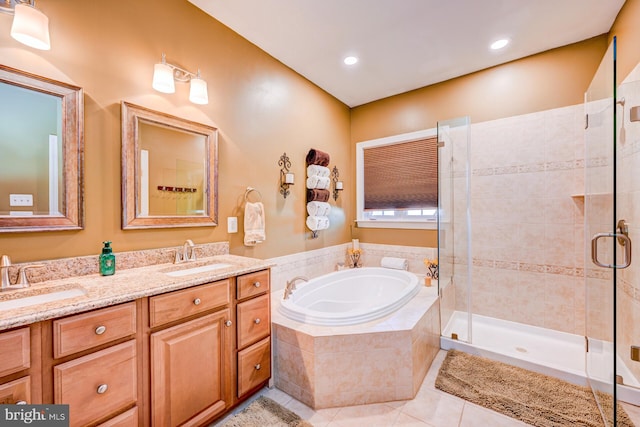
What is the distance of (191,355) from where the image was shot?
1.36 metres

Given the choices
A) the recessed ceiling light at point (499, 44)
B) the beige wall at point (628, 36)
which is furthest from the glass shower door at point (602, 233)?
the recessed ceiling light at point (499, 44)

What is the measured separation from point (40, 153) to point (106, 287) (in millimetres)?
735

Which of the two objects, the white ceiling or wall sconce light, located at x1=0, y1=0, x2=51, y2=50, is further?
the white ceiling

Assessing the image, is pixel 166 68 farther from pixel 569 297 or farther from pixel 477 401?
pixel 569 297

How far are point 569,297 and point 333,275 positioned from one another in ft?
6.99

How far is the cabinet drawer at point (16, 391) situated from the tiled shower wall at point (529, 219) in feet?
9.98

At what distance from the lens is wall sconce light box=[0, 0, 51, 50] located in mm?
1128

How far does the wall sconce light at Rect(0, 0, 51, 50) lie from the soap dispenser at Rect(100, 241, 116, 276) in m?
0.96

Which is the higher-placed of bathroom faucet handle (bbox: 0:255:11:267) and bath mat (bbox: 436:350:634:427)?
bathroom faucet handle (bbox: 0:255:11:267)

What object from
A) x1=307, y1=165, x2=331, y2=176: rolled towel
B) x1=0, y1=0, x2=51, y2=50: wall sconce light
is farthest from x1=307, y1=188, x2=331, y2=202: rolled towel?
x1=0, y1=0, x2=51, y2=50: wall sconce light

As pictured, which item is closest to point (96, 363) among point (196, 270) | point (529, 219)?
point (196, 270)

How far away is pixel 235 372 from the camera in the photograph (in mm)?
1589

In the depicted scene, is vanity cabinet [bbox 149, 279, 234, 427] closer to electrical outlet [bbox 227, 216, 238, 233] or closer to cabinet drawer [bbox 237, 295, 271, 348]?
cabinet drawer [bbox 237, 295, 271, 348]

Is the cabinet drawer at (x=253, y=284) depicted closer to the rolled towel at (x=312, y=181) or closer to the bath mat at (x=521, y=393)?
the rolled towel at (x=312, y=181)
